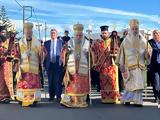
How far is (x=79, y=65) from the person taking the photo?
503 inches

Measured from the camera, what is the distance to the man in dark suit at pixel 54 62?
13766 millimetres

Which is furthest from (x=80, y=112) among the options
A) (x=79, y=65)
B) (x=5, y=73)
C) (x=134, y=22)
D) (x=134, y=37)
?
(x=5, y=73)

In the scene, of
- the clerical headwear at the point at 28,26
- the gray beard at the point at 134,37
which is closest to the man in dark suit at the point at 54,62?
the clerical headwear at the point at 28,26

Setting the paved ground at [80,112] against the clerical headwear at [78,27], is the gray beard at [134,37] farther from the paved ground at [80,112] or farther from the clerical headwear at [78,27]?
the paved ground at [80,112]

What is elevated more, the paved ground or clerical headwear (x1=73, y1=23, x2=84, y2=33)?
clerical headwear (x1=73, y1=23, x2=84, y2=33)

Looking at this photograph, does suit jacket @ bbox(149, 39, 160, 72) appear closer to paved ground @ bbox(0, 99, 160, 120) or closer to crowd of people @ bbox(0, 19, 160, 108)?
crowd of people @ bbox(0, 19, 160, 108)

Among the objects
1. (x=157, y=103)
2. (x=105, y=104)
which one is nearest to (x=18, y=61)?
(x=105, y=104)

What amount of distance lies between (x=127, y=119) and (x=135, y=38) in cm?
290

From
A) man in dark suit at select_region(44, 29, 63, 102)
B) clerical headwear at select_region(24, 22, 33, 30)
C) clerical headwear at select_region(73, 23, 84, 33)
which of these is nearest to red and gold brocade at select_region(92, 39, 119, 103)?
clerical headwear at select_region(73, 23, 84, 33)

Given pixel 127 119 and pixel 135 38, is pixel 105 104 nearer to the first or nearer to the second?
pixel 135 38

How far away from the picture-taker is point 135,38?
1287cm

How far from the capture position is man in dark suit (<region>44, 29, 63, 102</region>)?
13.8m

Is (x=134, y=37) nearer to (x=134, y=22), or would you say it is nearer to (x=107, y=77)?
(x=134, y=22)

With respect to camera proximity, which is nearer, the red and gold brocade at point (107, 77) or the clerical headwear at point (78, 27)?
the clerical headwear at point (78, 27)
